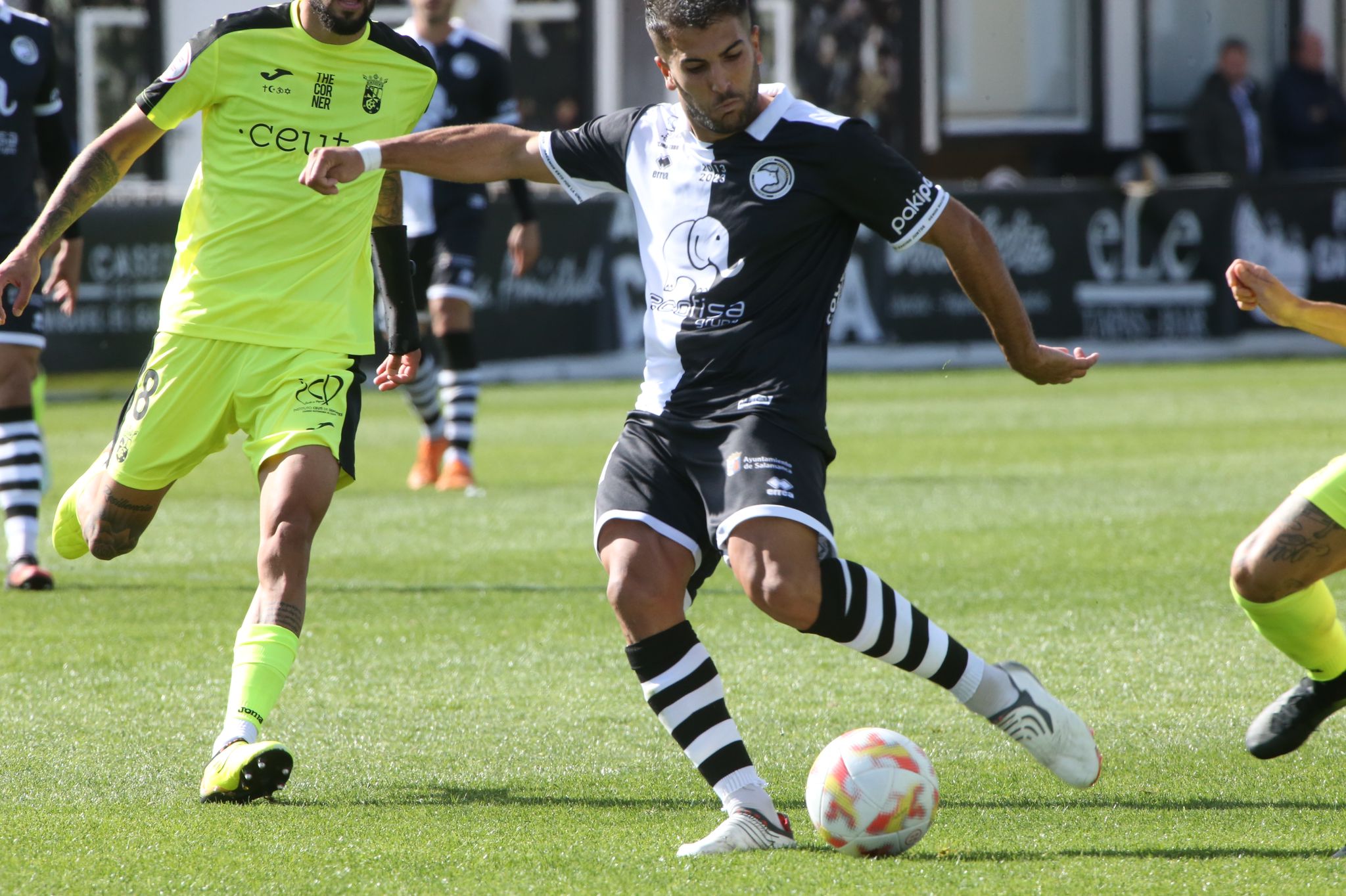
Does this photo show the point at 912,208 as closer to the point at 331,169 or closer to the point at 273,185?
the point at 331,169

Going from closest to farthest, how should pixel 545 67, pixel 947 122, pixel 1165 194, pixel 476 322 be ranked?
pixel 476 322 → pixel 1165 194 → pixel 545 67 → pixel 947 122

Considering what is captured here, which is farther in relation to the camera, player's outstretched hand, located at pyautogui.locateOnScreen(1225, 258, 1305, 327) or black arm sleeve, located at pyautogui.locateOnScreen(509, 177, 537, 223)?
black arm sleeve, located at pyautogui.locateOnScreen(509, 177, 537, 223)

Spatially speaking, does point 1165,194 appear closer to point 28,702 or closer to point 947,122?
point 947,122

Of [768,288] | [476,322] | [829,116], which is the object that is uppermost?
[829,116]

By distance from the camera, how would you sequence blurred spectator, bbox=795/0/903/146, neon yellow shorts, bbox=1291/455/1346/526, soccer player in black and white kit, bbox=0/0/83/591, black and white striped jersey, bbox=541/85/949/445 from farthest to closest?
blurred spectator, bbox=795/0/903/146 → soccer player in black and white kit, bbox=0/0/83/591 → neon yellow shorts, bbox=1291/455/1346/526 → black and white striped jersey, bbox=541/85/949/445

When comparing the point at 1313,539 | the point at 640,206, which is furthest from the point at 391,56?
the point at 1313,539

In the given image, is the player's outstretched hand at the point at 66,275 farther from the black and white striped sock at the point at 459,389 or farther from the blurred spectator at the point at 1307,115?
the blurred spectator at the point at 1307,115

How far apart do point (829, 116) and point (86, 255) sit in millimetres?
12225

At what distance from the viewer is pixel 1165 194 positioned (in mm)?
18281

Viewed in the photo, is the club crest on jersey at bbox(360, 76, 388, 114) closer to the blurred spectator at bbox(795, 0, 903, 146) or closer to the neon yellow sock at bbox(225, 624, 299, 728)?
the neon yellow sock at bbox(225, 624, 299, 728)

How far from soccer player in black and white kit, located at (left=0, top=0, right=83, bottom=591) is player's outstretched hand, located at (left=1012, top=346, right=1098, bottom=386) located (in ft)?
13.6

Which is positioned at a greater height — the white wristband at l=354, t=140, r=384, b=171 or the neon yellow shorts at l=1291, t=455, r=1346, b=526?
the white wristband at l=354, t=140, r=384, b=171

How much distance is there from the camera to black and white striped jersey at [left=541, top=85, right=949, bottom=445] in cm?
406

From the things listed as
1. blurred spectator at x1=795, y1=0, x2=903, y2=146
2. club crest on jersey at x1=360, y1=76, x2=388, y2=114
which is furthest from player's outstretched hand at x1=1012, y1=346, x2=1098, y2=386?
blurred spectator at x1=795, y1=0, x2=903, y2=146
